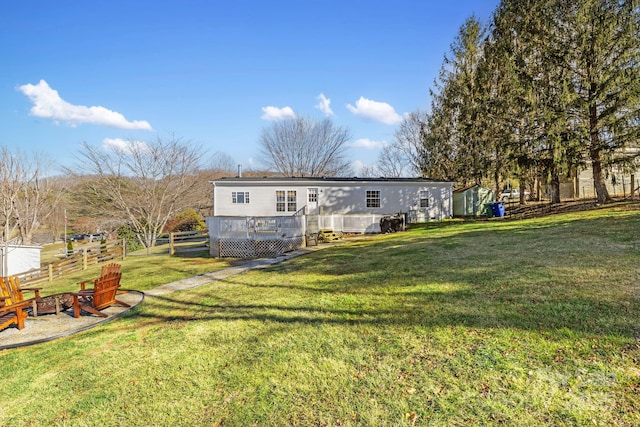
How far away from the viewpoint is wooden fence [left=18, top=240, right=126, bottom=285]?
1323cm

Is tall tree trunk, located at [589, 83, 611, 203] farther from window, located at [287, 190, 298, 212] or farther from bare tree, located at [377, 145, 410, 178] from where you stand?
bare tree, located at [377, 145, 410, 178]

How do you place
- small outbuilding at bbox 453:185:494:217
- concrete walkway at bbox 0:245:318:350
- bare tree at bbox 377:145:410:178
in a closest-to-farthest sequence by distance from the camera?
1. concrete walkway at bbox 0:245:318:350
2. small outbuilding at bbox 453:185:494:217
3. bare tree at bbox 377:145:410:178

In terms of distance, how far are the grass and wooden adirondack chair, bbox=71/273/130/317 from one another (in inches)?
28.4

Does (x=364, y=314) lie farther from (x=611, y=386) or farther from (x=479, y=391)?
(x=611, y=386)

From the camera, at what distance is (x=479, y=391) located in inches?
118

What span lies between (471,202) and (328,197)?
10687 mm

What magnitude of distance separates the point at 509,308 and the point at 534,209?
18.3 m

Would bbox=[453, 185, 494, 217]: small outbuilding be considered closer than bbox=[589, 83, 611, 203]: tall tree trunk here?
No

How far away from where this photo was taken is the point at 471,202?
22.8 m

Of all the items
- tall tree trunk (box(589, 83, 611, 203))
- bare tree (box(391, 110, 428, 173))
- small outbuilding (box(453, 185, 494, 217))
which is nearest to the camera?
tall tree trunk (box(589, 83, 611, 203))

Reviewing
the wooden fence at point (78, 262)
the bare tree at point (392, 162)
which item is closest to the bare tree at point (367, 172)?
the bare tree at point (392, 162)

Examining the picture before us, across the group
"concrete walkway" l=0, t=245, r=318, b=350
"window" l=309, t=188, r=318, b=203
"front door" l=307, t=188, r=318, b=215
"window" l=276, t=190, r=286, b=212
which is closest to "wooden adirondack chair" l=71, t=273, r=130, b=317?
"concrete walkway" l=0, t=245, r=318, b=350

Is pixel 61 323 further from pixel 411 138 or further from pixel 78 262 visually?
pixel 411 138

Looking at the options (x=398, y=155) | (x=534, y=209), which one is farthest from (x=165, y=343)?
(x=398, y=155)
